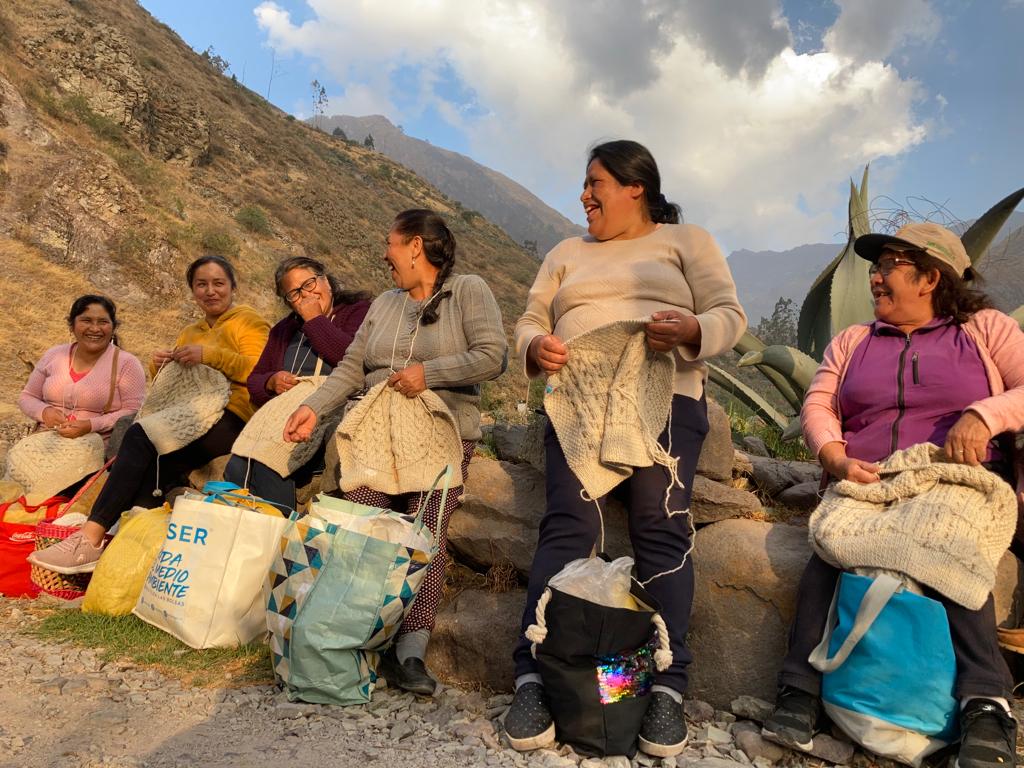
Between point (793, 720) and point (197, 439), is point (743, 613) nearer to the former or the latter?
point (793, 720)

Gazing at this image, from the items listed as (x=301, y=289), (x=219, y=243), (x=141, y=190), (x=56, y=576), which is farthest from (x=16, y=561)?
(x=141, y=190)

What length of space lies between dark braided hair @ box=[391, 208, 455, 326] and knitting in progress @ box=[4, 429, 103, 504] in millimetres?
2285

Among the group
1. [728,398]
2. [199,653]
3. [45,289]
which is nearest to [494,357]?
[199,653]

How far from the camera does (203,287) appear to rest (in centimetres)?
417

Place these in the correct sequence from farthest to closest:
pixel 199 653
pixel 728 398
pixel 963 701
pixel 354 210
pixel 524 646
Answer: pixel 354 210 → pixel 728 398 → pixel 199 653 → pixel 524 646 → pixel 963 701

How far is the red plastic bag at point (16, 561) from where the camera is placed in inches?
135

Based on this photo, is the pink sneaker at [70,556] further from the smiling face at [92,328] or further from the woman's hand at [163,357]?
the smiling face at [92,328]

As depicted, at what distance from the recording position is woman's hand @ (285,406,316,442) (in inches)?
121

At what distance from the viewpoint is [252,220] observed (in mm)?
20812

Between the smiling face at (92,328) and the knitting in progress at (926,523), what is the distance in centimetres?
420

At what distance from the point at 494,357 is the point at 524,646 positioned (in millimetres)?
Answer: 1301

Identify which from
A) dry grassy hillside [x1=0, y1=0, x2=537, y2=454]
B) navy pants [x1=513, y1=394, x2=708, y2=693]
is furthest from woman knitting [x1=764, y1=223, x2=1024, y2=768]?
dry grassy hillside [x1=0, y1=0, x2=537, y2=454]

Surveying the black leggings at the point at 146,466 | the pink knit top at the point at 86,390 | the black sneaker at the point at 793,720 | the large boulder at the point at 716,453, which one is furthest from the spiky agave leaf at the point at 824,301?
the pink knit top at the point at 86,390

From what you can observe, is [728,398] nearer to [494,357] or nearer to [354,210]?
[494,357]
